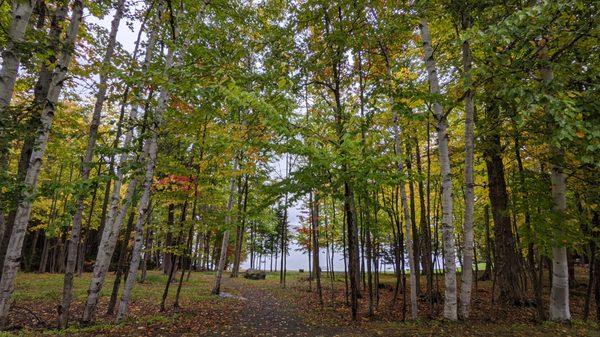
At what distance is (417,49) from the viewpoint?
11688mm

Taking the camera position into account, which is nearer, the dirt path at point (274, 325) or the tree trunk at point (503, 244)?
the dirt path at point (274, 325)

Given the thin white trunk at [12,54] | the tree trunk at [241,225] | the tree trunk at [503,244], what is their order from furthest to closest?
the tree trunk at [503,244] < the tree trunk at [241,225] < the thin white trunk at [12,54]

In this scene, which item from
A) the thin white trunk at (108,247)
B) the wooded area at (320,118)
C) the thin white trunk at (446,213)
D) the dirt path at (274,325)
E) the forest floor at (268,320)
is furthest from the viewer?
the dirt path at (274,325)

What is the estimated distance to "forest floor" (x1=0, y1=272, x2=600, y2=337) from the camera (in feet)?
23.2

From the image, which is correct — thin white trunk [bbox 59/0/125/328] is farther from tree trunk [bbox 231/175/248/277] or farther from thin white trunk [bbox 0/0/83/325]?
tree trunk [bbox 231/175/248/277]

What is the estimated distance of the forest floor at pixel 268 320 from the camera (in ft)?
23.2

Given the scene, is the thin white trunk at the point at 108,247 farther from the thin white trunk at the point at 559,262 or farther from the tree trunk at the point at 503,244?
the tree trunk at the point at 503,244

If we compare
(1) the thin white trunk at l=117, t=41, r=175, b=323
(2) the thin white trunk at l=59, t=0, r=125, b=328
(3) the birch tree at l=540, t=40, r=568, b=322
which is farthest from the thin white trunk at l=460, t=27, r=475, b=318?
(2) the thin white trunk at l=59, t=0, r=125, b=328

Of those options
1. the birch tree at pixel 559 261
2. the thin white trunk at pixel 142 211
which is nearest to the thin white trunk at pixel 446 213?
the birch tree at pixel 559 261

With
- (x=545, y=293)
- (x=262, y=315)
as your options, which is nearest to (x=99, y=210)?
(x=262, y=315)

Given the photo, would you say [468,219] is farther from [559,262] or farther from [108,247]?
[108,247]

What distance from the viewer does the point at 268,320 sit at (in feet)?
34.4

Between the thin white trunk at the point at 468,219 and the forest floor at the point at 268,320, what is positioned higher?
the thin white trunk at the point at 468,219

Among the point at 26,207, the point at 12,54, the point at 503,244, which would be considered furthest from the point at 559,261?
the point at 12,54
